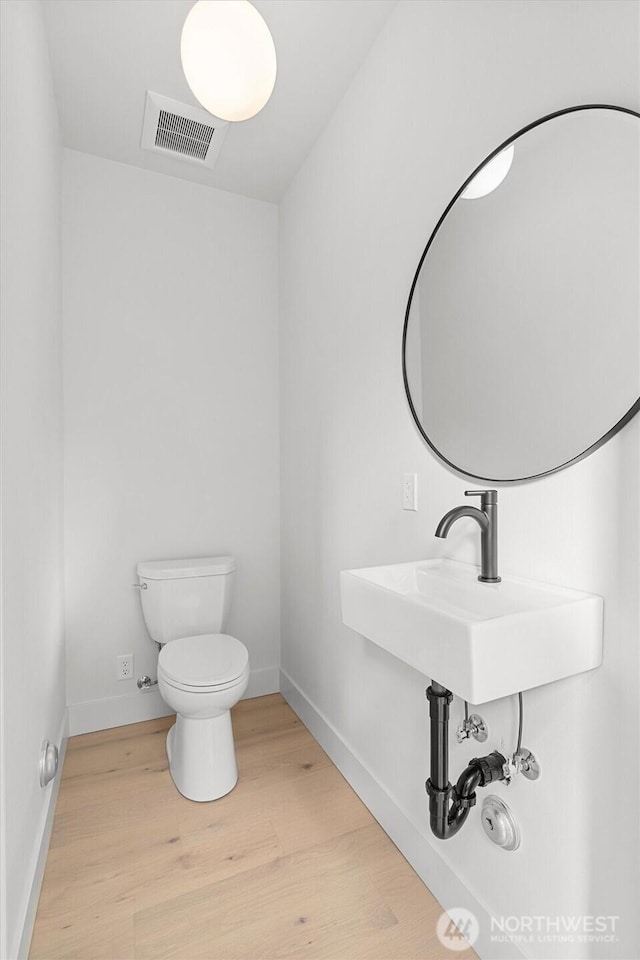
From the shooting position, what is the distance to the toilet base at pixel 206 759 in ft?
5.85

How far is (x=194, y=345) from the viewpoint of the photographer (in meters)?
2.43

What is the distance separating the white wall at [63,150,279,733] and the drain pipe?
153 cm

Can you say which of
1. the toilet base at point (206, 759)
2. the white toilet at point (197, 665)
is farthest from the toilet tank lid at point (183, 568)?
the toilet base at point (206, 759)

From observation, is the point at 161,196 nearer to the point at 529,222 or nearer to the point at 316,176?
the point at 316,176

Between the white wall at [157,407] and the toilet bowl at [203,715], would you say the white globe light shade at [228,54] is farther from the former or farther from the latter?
the toilet bowl at [203,715]

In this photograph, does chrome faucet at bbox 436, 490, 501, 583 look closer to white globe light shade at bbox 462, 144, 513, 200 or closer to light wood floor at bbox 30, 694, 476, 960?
white globe light shade at bbox 462, 144, 513, 200

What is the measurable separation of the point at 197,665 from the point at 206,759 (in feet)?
1.06

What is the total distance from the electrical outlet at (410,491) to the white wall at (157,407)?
1192 millimetres

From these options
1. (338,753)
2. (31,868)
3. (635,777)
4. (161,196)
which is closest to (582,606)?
(635,777)

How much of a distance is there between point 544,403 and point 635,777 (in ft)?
2.33

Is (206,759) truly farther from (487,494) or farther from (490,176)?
(490,176)

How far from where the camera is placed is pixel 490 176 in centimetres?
119

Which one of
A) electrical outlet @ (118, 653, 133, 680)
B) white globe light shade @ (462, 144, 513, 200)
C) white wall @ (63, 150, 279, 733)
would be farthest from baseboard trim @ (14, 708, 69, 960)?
white globe light shade @ (462, 144, 513, 200)

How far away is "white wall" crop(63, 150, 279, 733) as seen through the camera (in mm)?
2223
